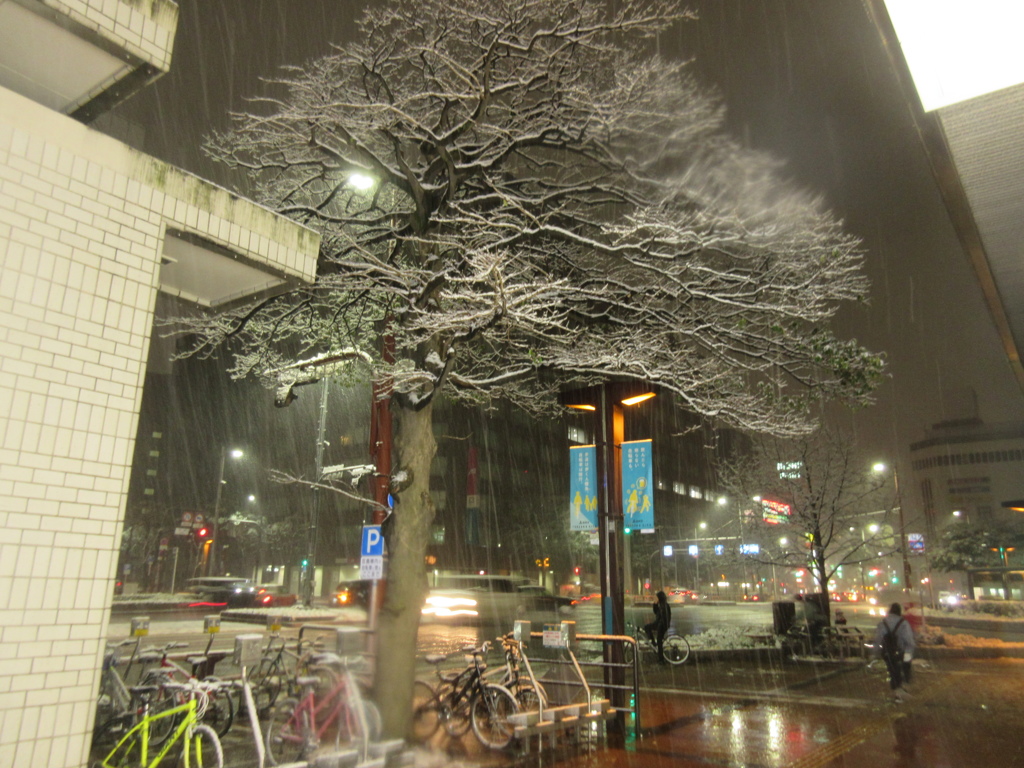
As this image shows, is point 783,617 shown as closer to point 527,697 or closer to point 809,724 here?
point 809,724

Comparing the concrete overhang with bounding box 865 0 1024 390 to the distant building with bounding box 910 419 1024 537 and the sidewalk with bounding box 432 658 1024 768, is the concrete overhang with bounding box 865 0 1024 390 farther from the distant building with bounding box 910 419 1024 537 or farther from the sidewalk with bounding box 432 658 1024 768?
the distant building with bounding box 910 419 1024 537

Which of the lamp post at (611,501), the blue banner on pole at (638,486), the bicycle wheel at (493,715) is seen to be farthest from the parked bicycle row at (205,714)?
the blue banner on pole at (638,486)

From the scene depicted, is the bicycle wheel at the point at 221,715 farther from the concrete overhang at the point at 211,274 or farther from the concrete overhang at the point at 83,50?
the concrete overhang at the point at 83,50

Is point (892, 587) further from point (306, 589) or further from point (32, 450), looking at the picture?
point (32, 450)

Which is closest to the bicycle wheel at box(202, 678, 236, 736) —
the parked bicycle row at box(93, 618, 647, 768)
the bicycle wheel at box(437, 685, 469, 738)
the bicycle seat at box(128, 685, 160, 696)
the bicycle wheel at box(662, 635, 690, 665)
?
the parked bicycle row at box(93, 618, 647, 768)

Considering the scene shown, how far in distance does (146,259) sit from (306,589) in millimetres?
25010

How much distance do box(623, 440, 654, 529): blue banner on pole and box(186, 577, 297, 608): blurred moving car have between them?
26244mm

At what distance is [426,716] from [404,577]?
3.20m

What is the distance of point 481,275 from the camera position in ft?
25.0

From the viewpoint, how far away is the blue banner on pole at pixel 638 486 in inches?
401

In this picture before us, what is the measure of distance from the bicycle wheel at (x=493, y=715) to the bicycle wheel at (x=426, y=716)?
78 centimetres

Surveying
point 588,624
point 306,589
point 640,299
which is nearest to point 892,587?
point 588,624

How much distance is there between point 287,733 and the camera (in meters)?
7.20

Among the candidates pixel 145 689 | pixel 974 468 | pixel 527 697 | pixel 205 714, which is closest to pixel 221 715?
pixel 205 714
